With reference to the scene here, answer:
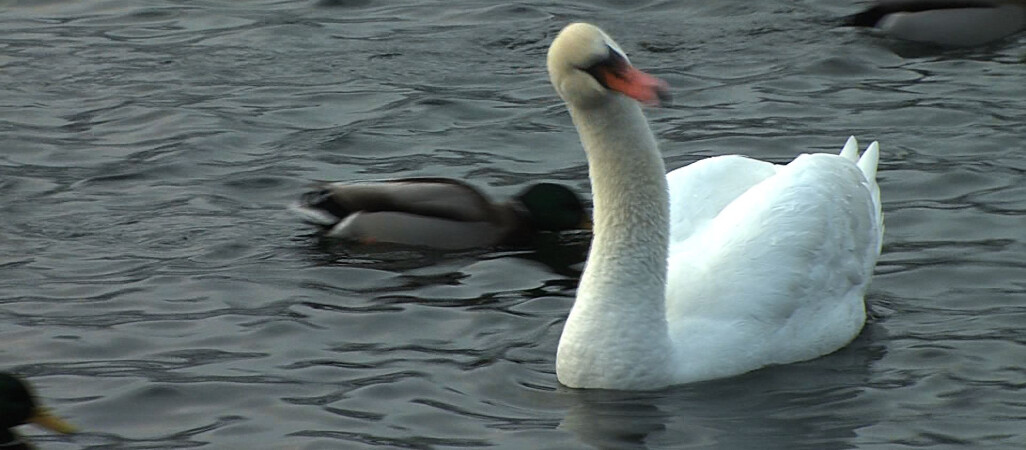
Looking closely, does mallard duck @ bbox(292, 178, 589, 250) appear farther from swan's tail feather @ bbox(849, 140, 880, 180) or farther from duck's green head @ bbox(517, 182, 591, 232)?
swan's tail feather @ bbox(849, 140, 880, 180)

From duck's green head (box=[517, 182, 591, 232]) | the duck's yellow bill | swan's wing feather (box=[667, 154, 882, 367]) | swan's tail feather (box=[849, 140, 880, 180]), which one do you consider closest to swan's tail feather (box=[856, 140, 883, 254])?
swan's tail feather (box=[849, 140, 880, 180])

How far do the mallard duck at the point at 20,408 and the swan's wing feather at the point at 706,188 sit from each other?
2.66 m

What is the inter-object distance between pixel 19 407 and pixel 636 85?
8.44 feet

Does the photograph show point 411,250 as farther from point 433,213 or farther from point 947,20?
point 947,20

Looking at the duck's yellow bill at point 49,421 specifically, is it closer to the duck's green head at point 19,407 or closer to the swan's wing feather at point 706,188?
the duck's green head at point 19,407

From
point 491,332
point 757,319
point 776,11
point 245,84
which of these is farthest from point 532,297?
point 776,11

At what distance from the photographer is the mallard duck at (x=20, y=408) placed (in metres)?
7.32

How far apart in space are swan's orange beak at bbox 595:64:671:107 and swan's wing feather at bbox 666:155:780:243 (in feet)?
4.55

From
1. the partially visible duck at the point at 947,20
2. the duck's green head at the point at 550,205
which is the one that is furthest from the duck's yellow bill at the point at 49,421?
the partially visible duck at the point at 947,20

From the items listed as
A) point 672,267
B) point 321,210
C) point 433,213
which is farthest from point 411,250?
point 672,267

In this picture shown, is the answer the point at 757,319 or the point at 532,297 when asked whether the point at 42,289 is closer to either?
the point at 532,297

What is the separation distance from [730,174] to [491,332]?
1.28 metres

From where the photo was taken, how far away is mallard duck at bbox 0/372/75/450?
7316 mm

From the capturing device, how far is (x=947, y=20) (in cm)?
1348
